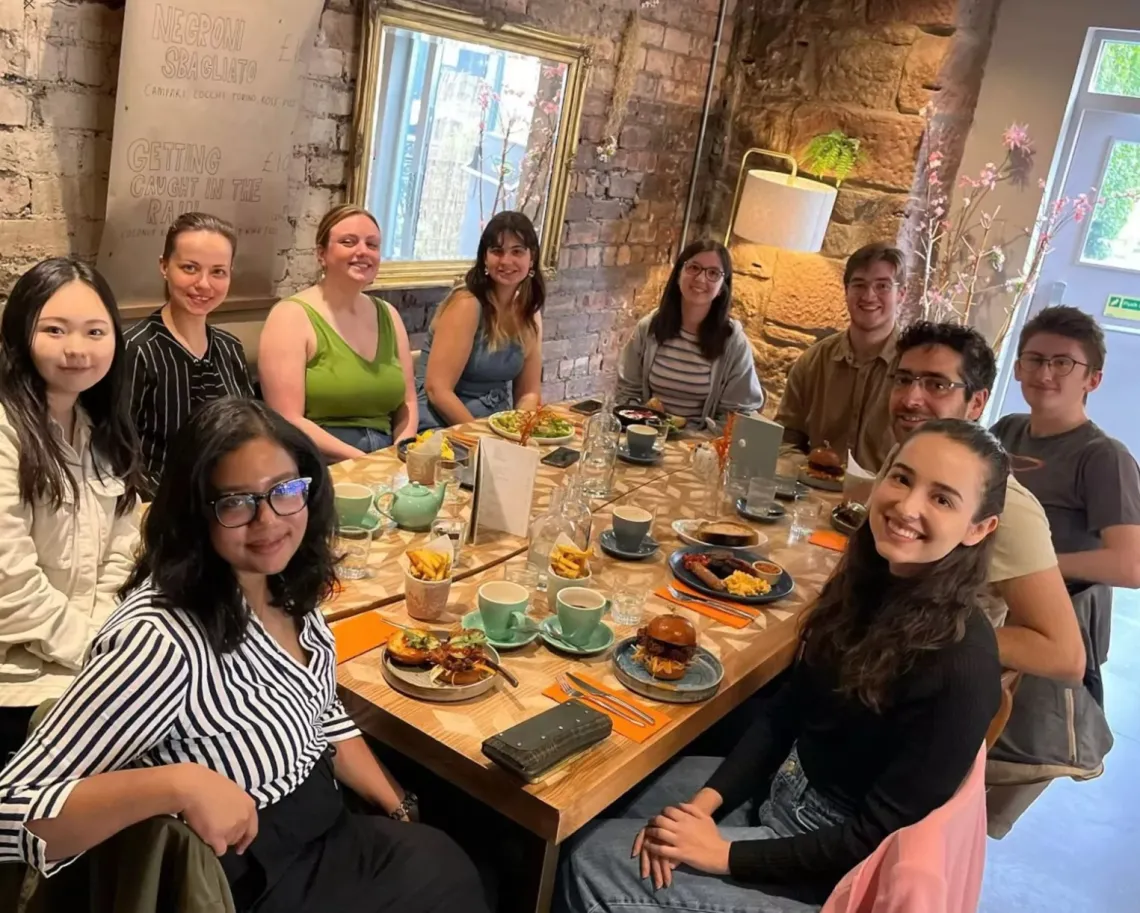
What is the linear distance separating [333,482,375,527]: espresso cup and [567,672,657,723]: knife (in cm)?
58

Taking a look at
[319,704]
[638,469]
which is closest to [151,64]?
[638,469]

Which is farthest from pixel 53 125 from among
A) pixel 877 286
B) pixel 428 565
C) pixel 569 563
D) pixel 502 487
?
pixel 877 286

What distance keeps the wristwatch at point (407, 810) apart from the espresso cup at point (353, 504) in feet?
1.82

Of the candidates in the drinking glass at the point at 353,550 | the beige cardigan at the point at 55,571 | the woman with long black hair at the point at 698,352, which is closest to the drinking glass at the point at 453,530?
the drinking glass at the point at 353,550

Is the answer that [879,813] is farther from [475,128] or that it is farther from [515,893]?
[475,128]

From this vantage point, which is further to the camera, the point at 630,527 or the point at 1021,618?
the point at 630,527

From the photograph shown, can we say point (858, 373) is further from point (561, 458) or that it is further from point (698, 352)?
point (561, 458)

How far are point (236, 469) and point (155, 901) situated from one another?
1.62ft

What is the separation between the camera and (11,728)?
160 cm

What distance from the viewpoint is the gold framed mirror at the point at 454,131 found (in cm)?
315

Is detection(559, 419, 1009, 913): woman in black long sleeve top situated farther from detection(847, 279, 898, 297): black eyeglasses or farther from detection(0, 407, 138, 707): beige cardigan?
detection(847, 279, 898, 297): black eyeglasses

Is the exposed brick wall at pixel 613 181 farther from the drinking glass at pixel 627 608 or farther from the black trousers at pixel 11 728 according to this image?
the black trousers at pixel 11 728

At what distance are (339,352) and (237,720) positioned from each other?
175 centimetres

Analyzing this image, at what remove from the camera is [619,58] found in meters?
4.11
